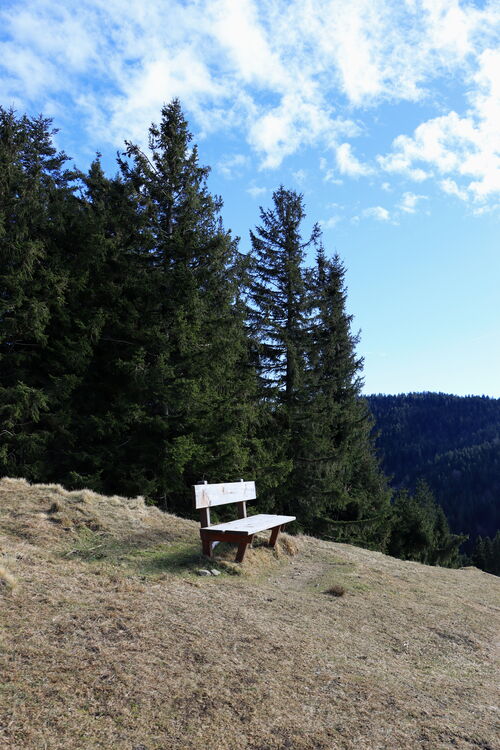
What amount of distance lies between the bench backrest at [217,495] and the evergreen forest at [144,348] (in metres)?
3.08

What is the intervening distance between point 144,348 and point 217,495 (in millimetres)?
6924

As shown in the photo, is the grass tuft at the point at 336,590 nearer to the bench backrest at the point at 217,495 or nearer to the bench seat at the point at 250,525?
the bench seat at the point at 250,525

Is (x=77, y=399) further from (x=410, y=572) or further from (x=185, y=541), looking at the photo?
(x=410, y=572)

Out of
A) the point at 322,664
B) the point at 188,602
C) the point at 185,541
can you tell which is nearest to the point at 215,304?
the point at 185,541

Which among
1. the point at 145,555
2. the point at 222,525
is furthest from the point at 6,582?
the point at 222,525

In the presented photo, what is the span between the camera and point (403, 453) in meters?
184

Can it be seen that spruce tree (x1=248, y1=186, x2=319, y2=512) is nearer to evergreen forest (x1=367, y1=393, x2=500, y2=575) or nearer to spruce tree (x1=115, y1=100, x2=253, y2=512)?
spruce tree (x1=115, y1=100, x2=253, y2=512)

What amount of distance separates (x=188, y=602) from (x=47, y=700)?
2492 mm

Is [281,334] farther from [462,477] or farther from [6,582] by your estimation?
[462,477]

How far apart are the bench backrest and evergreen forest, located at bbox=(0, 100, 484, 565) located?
3.08 m

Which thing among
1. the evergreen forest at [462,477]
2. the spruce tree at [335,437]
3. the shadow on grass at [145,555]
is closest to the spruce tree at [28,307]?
the shadow on grass at [145,555]

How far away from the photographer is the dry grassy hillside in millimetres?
3096

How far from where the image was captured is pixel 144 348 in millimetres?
13961

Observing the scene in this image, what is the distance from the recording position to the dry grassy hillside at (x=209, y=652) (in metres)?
3.10
